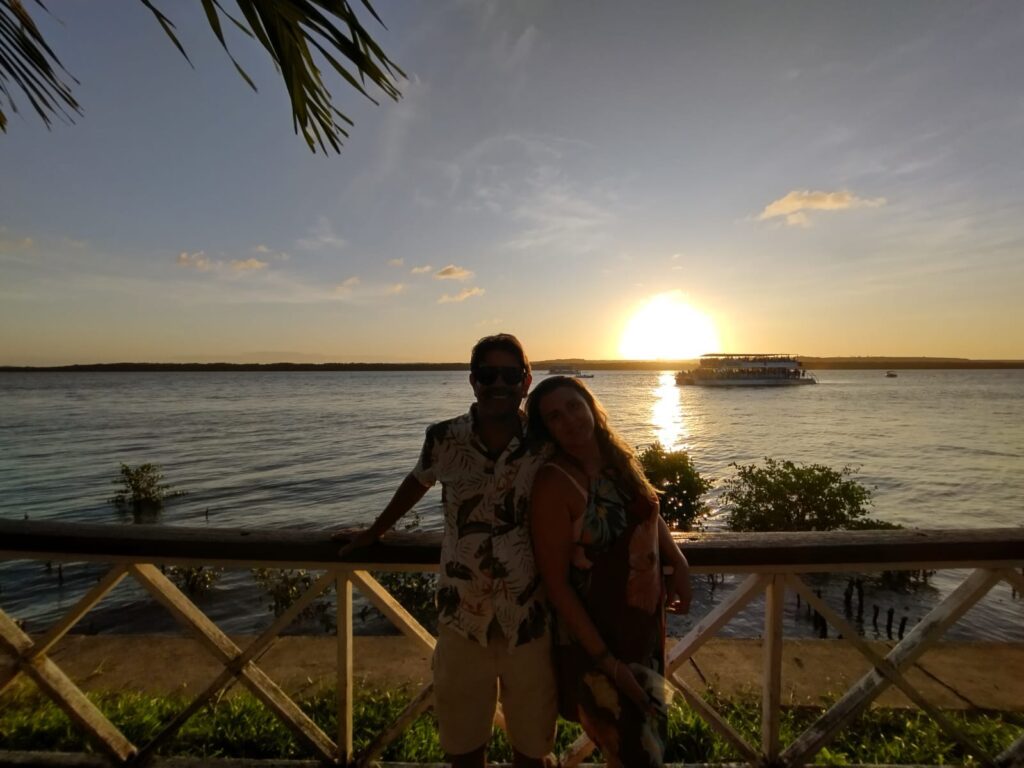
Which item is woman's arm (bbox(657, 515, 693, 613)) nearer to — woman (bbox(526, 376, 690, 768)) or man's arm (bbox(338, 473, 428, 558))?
woman (bbox(526, 376, 690, 768))

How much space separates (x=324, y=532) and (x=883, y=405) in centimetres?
9959

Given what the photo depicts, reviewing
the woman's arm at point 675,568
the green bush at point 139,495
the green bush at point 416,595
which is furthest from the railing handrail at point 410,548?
the green bush at point 139,495

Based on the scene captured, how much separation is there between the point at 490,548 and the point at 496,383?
0.62 meters

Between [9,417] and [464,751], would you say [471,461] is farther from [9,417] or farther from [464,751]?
[9,417]

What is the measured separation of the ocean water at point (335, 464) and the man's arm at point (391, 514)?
11058mm

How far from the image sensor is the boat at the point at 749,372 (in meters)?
110

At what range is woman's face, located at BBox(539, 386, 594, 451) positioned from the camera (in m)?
1.99

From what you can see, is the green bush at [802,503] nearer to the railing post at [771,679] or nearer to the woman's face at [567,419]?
the railing post at [771,679]

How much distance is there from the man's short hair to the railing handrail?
2.54 ft

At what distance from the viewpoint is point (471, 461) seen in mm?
2102

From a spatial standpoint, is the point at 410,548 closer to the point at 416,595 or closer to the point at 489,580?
the point at 489,580

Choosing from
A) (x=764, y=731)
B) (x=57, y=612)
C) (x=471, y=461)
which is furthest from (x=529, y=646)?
(x=57, y=612)

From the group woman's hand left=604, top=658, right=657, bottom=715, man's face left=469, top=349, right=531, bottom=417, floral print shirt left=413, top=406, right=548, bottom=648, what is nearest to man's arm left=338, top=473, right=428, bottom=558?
floral print shirt left=413, top=406, right=548, bottom=648

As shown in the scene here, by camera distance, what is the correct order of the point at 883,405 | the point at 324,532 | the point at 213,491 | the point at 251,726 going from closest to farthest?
1. the point at 324,532
2. the point at 251,726
3. the point at 213,491
4. the point at 883,405
